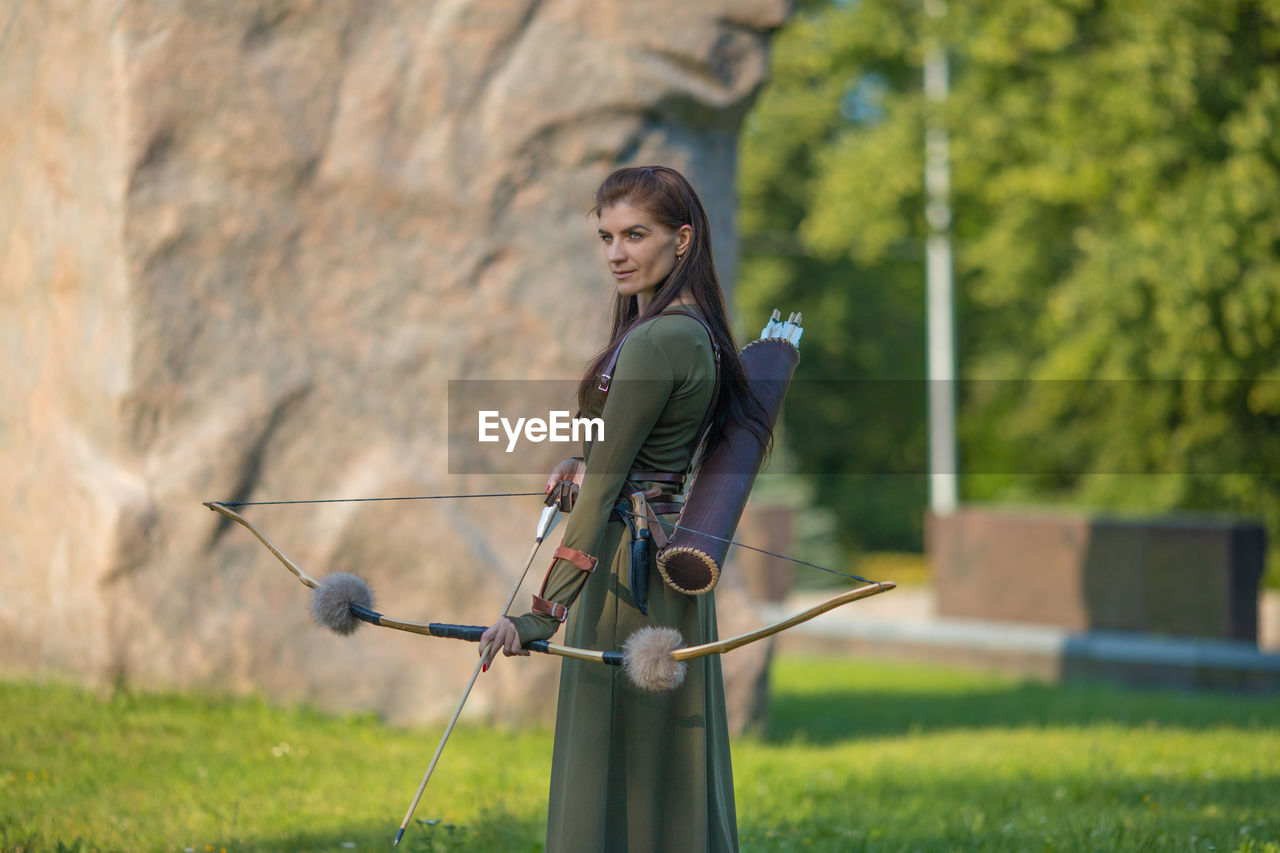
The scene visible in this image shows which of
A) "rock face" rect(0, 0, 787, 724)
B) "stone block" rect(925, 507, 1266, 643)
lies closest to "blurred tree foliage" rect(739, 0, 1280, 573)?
"stone block" rect(925, 507, 1266, 643)

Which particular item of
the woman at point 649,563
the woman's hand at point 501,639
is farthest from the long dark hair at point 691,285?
the woman's hand at point 501,639

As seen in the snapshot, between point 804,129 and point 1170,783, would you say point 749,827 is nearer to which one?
point 1170,783

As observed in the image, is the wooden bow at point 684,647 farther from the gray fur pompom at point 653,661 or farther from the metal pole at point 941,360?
the metal pole at point 941,360

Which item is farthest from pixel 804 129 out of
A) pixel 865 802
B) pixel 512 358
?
pixel 865 802

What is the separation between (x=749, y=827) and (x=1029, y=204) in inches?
474

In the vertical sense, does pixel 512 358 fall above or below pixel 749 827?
above

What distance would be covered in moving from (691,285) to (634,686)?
1069 mm

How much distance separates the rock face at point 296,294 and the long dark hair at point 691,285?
11.4ft

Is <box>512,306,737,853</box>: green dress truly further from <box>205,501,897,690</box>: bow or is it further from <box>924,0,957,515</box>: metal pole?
<box>924,0,957,515</box>: metal pole

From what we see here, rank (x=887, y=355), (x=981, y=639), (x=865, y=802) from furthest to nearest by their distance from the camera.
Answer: (x=887, y=355)
(x=981, y=639)
(x=865, y=802)

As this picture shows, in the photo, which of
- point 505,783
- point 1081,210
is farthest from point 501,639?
point 1081,210

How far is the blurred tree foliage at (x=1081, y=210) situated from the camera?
12.9m

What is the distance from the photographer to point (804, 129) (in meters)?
22.8

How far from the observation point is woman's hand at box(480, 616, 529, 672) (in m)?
3.16
